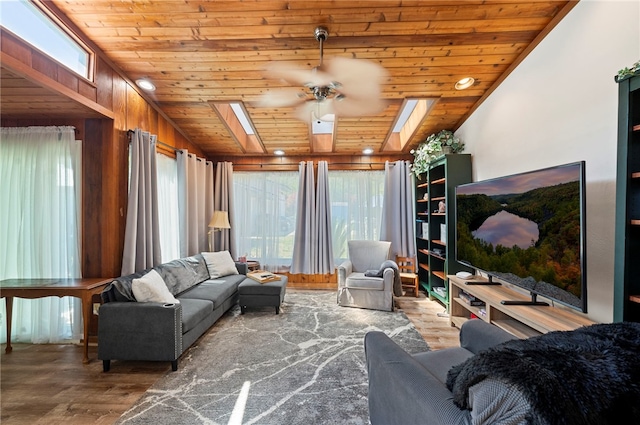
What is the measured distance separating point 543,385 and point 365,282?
317cm

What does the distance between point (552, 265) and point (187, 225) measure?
13.7 feet

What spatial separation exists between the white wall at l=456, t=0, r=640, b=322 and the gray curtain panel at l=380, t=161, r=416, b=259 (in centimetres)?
208

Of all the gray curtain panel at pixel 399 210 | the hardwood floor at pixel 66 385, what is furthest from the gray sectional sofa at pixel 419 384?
the gray curtain panel at pixel 399 210

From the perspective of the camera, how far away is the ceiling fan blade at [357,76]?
178 cm

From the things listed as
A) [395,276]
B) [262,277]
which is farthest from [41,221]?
[395,276]

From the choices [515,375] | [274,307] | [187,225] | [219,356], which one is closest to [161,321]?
[219,356]

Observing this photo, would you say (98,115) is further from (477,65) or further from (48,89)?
(477,65)

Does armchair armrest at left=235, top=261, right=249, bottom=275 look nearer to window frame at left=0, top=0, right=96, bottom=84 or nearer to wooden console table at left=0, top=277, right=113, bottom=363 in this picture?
wooden console table at left=0, top=277, right=113, bottom=363

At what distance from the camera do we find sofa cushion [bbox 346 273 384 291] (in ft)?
12.3

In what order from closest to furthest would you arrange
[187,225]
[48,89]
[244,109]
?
[48,89] < [244,109] < [187,225]

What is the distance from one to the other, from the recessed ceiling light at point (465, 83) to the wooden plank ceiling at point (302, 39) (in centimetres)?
6

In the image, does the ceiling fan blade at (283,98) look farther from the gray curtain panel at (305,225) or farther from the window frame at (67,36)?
the gray curtain panel at (305,225)

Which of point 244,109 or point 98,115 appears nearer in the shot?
point 98,115

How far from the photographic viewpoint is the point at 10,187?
8.73 ft
